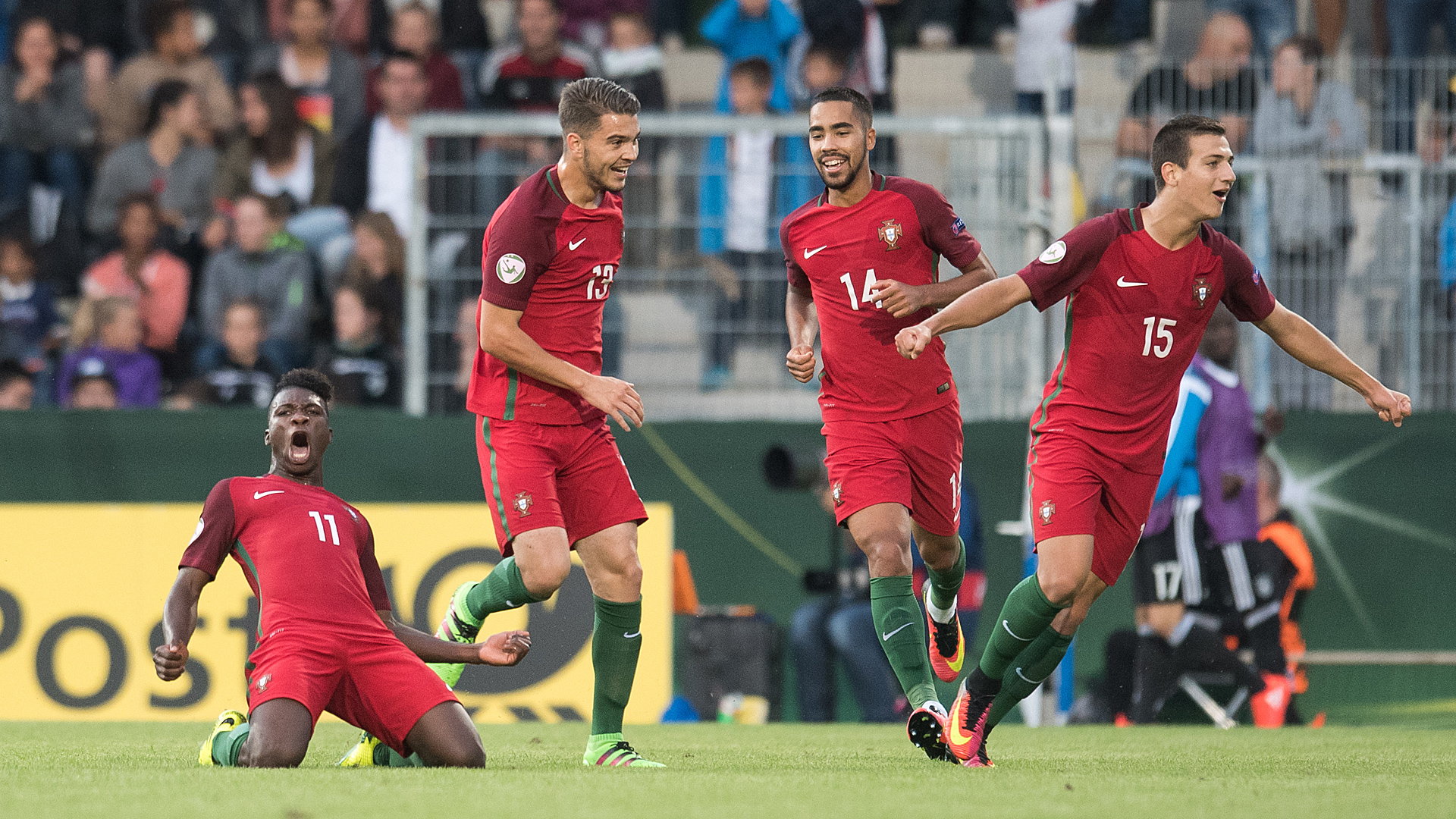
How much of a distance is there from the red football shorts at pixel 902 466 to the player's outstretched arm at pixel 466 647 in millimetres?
1462

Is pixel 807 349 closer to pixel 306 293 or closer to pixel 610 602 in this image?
pixel 610 602

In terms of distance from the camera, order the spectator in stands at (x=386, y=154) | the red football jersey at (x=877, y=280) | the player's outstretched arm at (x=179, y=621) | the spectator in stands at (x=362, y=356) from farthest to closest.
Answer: the spectator in stands at (x=386, y=154)
the spectator in stands at (x=362, y=356)
the red football jersey at (x=877, y=280)
the player's outstretched arm at (x=179, y=621)

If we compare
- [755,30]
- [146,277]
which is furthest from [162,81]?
[755,30]

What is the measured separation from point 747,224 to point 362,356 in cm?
265

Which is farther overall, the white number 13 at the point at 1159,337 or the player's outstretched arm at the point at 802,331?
the player's outstretched arm at the point at 802,331

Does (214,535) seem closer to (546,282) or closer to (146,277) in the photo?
(546,282)

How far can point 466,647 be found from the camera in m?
6.17

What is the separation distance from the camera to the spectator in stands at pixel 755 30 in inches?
509

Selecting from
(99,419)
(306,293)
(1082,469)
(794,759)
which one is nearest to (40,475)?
(99,419)

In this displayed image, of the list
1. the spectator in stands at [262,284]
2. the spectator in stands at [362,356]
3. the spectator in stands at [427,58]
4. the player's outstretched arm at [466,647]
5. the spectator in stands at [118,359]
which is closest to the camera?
the player's outstretched arm at [466,647]

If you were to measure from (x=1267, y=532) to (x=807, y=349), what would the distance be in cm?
464

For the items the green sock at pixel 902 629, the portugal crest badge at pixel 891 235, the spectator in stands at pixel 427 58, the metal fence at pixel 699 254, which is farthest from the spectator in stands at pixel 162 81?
the green sock at pixel 902 629

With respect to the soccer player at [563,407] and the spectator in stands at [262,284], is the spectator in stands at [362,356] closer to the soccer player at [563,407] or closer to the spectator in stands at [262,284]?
the spectator in stands at [262,284]

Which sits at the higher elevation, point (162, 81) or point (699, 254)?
point (162, 81)
